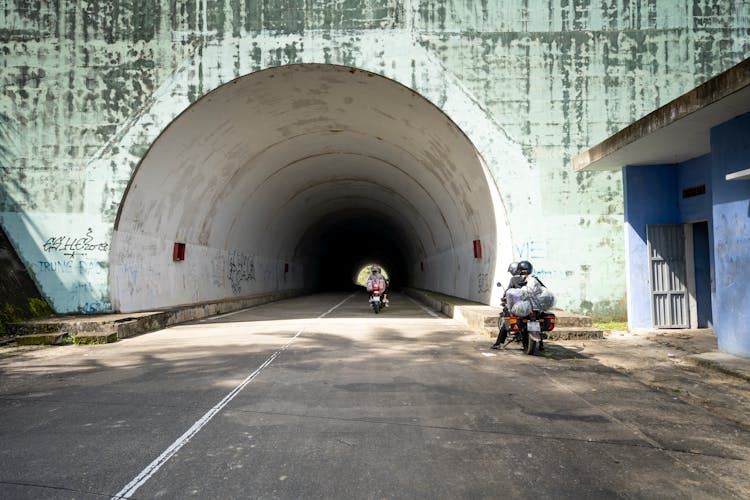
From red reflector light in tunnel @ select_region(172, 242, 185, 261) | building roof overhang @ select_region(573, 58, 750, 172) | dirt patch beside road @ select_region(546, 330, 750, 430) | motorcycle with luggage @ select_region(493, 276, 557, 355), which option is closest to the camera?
dirt patch beside road @ select_region(546, 330, 750, 430)

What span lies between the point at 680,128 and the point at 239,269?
693 inches

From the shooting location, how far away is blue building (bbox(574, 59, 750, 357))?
818 centimetres

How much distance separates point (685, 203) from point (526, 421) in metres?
8.79

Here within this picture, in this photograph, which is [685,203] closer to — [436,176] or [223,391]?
[436,176]

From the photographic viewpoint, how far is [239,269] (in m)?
22.7

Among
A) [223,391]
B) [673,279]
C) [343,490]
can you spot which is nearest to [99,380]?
[223,391]

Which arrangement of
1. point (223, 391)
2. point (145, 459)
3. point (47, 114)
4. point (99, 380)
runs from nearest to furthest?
1. point (145, 459)
2. point (223, 391)
3. point (99, 380)
4. point (47, 114)

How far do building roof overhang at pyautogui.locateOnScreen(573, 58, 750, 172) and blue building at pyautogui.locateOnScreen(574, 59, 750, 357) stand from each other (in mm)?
18

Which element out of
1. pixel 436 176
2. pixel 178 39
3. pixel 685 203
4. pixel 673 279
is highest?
pixel 178 39

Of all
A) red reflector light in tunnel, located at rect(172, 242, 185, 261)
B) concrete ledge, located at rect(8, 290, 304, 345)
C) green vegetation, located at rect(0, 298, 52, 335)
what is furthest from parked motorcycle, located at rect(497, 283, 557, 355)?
red reflector light in tunnel, located at rect(172, 242, 185, 261)

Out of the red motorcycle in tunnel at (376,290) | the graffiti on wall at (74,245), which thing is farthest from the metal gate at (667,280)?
the graffiti on wall at (74,245)

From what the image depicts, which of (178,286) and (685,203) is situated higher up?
(685,203)

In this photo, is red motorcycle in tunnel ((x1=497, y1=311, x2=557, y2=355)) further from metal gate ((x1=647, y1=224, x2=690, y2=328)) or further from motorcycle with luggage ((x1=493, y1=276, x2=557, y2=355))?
metal gate ((x1=647, y1=224, x2=690, y2=328))

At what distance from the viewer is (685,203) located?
1175 centimetres
